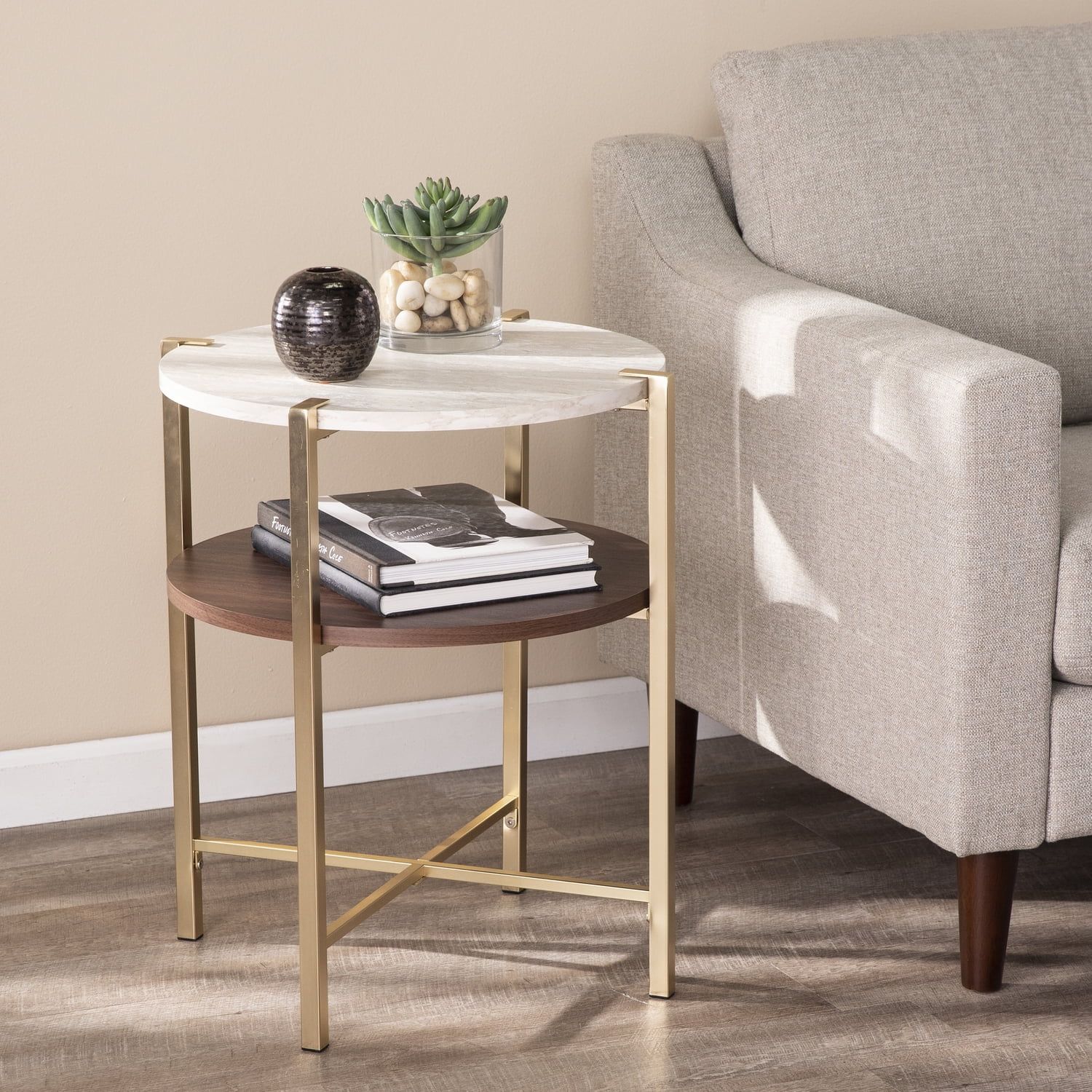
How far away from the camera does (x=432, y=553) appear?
1.35m

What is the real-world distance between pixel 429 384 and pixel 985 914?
27.6 inches

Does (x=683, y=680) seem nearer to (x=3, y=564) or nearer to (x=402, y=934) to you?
(x=402, y=934)

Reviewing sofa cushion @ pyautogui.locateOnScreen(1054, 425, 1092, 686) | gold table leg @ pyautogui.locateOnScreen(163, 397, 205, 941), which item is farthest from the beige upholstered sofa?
gold table leg @ pyautogui.locateOnScreen(163, 397, 205, 941)

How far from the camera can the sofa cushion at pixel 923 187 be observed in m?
1.74

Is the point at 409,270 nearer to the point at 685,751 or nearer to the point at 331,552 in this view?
the point at 331,552

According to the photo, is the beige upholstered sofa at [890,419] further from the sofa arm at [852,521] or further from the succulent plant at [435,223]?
the succulent plant at [435,223]

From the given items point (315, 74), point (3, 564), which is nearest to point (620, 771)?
point (3, 564)

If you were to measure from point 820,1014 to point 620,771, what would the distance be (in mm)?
631

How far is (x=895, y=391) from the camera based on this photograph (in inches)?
53.9

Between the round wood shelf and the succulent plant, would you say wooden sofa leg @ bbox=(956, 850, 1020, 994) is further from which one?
the succulent plant

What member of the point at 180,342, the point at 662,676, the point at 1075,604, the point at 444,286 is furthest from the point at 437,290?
the point at 1075,604

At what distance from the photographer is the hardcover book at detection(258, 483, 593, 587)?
1.34m

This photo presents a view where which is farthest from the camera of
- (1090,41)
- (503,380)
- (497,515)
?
(1090,41)

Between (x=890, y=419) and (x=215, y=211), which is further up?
(x=215, y=211)
